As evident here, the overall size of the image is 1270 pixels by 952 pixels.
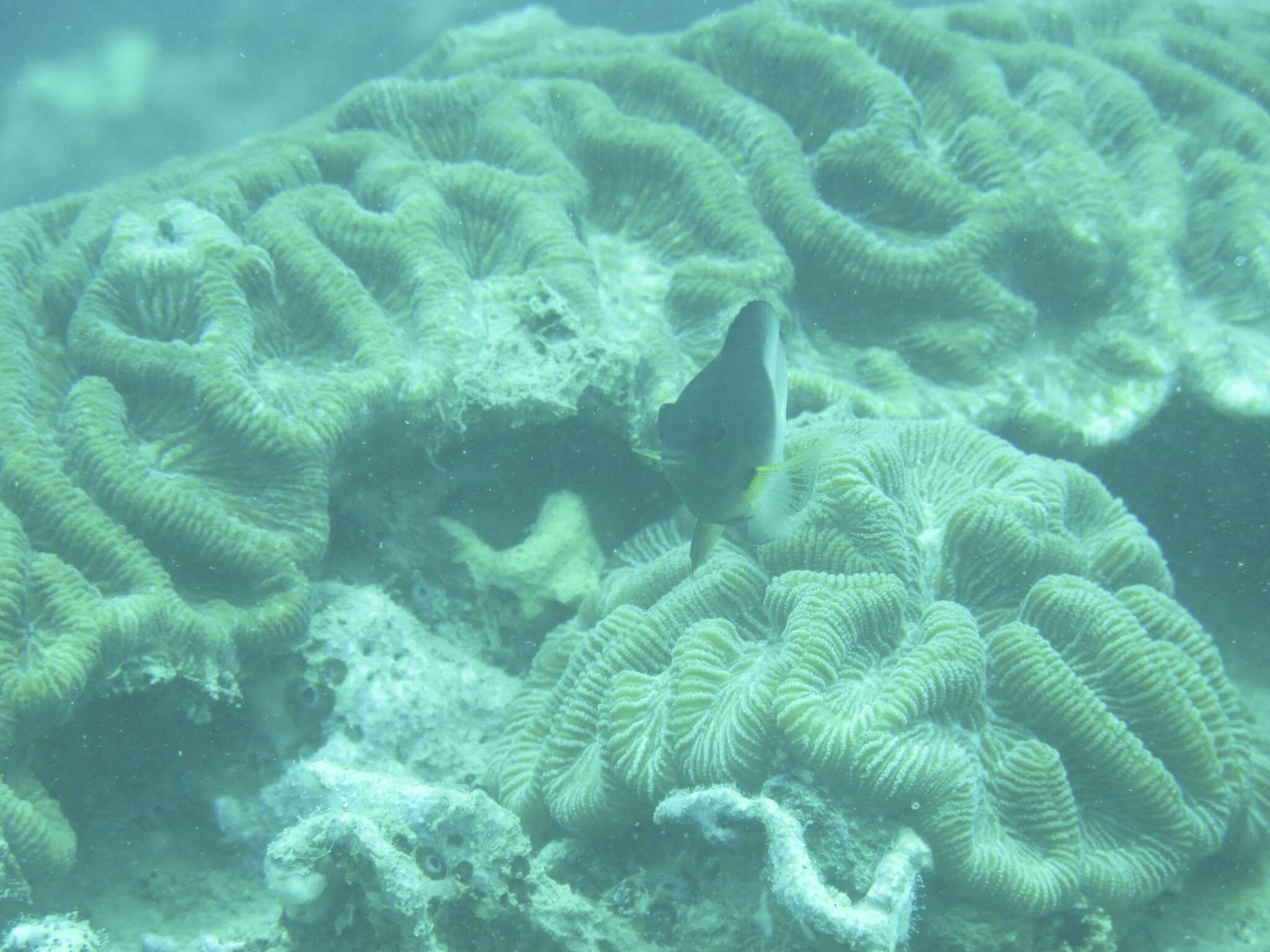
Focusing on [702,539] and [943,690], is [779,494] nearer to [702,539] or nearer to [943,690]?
[702,539]

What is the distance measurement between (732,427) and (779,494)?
322 millimetres

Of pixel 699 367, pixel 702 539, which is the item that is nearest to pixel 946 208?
pixel 699 367

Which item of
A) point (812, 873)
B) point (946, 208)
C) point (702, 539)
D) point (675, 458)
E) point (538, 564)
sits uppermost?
point (675, 458)

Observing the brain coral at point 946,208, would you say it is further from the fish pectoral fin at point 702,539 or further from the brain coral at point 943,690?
the fish pectoral fin at point 702,539

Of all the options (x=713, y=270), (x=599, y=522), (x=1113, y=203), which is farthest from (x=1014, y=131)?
(x=599, y=522)

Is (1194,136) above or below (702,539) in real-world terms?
above

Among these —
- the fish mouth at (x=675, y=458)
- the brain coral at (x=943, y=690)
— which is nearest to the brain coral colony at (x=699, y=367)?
the brain coral at (x=943, y=690)

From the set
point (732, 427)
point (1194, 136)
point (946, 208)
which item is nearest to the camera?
point (732, 427)

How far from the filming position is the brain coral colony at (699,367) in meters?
2.26

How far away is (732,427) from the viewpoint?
1.63m

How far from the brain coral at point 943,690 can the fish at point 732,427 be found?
69cm

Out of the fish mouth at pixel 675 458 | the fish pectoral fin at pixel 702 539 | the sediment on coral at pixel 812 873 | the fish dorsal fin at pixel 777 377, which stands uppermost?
the fish dorsal fin at pixel 777 377

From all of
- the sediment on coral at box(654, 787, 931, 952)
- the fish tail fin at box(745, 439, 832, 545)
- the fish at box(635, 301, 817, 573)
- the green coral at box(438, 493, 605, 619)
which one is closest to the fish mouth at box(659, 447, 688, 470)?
the fish at box(635, 301, 817, 573)

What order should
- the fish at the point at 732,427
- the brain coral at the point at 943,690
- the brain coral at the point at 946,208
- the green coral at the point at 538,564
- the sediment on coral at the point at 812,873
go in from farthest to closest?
1. the brain coral at the point at 946,208
2. the green coral at the point at 538,564
3. the brain coral at the point at 943,690
4. the sediment on coral at the point at 812,873
5. the fish at the point at 732,427
